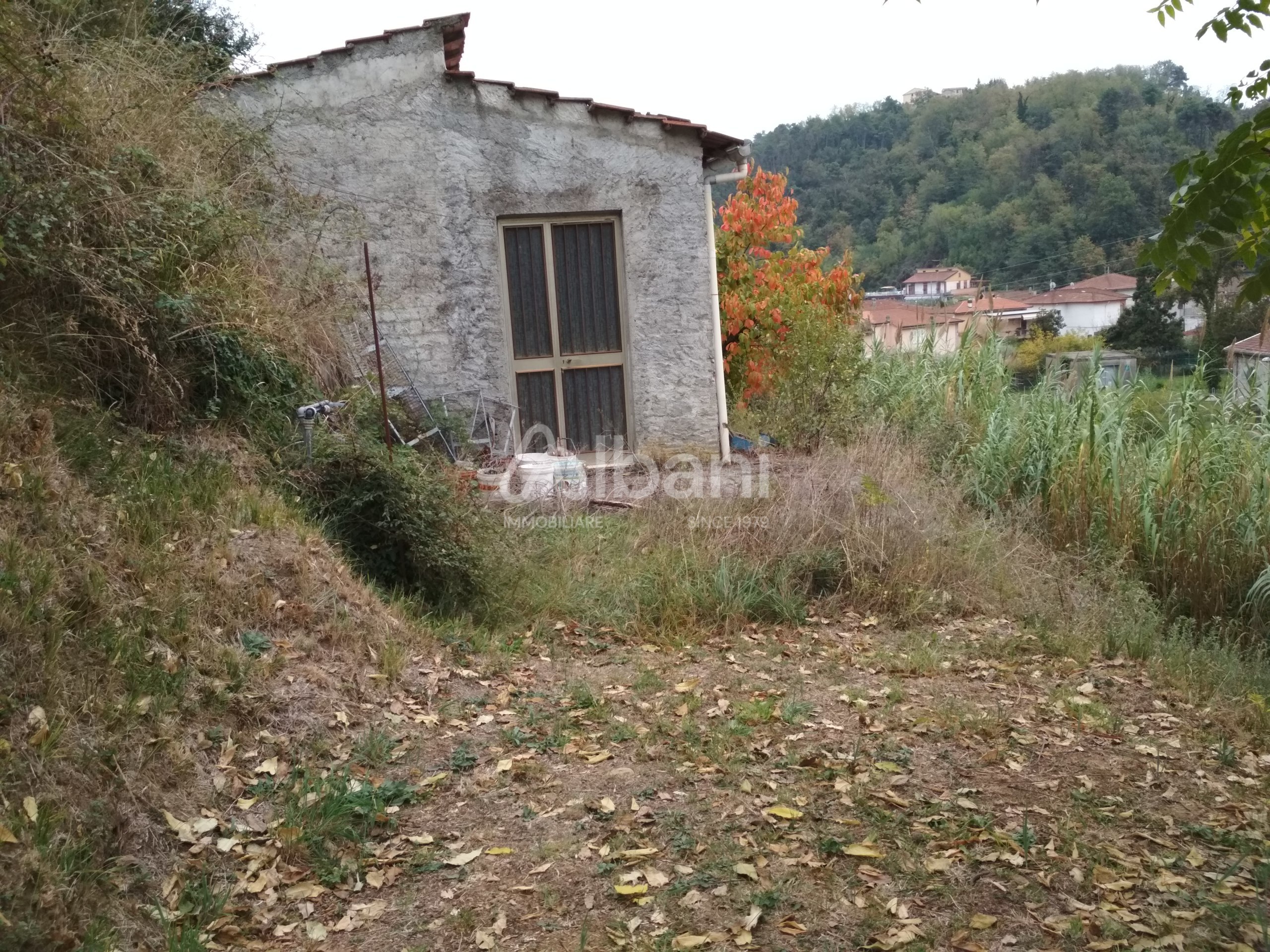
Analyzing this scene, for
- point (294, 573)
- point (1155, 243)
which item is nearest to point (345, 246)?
point (294, 573)

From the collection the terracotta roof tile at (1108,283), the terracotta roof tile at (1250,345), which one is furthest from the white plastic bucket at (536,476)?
the terracotta roof tile at (1108,283)

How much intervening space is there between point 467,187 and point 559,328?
144 centimetres

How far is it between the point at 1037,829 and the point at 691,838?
1.35 m

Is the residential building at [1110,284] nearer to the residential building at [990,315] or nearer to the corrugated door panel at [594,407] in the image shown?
the residential building at [990,315]

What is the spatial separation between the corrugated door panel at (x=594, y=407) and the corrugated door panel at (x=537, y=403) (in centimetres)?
12

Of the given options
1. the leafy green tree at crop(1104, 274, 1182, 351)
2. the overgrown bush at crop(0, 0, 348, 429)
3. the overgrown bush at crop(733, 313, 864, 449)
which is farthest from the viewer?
the leafy green tree at crop(1104, 274, 1182, 351)

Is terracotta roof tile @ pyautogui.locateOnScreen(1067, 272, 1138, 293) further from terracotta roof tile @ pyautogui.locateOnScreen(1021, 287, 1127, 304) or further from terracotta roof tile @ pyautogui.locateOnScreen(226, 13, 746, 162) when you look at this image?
terracotta roof tile @ pyautogui.locateOnScreen(226, 13, 746, 162)

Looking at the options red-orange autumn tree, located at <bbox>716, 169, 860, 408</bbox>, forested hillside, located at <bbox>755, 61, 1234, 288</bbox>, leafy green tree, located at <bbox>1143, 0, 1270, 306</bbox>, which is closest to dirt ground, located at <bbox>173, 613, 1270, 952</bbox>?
leafy green tree, located at <bbox>1143, 0, 1270, 306</bbox>

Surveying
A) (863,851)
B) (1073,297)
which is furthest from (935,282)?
(863,851)

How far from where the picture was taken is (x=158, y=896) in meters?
3.21

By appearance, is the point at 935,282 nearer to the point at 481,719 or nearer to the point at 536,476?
the point at 536,476

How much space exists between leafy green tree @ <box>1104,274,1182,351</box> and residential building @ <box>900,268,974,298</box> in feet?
11.9

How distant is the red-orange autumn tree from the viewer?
12.1 meters

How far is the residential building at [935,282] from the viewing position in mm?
23719
